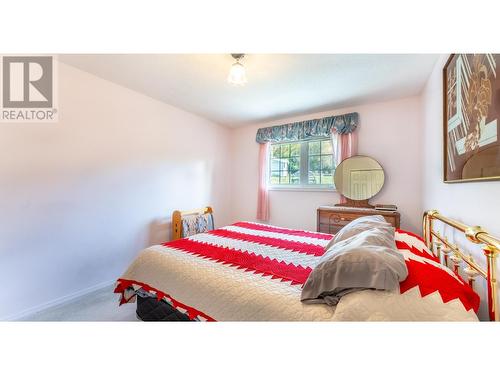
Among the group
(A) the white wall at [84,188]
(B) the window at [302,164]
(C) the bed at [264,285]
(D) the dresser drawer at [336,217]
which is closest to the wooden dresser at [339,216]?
(D) the dresser drawer at [336,217]

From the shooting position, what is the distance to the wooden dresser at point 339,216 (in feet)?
7.48

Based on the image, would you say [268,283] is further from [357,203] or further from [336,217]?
[357,203]

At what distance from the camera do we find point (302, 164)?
3.28 meters

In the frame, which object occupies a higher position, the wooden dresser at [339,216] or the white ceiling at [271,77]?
the white ceiling at [271,77]

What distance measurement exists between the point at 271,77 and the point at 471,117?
1.60 meters

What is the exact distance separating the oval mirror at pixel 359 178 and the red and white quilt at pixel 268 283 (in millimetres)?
1211

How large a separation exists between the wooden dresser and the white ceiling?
139 cm

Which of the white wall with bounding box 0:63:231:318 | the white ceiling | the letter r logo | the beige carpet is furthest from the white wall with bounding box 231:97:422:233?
the letter r logo

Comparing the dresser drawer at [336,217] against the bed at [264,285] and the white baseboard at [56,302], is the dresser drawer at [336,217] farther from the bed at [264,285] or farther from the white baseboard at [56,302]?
the white baseboard at [56,302]

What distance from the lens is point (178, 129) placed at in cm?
300
